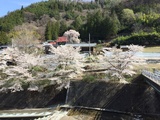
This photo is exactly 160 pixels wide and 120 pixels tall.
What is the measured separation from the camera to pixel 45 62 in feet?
69.4

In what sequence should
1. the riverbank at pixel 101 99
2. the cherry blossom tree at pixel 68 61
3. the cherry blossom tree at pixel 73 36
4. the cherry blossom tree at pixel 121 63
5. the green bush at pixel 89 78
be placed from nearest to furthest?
1. the riverbank at pixel 101 99
2. the cherry blossom tree at pixel 121 63
3. the green bush at pixel 89 78
4. the cherry blossom tree at pixel 68 61
5. the cherry blossom tree at pixel 73 36

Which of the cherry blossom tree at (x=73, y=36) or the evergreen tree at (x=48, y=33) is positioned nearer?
the cherry blossom tree at (x=73, y=36)

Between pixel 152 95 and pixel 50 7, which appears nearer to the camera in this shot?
pixel 152 95

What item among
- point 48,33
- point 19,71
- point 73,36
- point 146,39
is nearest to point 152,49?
point 146,39

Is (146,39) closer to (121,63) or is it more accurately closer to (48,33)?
(121,63)

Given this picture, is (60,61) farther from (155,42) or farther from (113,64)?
(155,42)

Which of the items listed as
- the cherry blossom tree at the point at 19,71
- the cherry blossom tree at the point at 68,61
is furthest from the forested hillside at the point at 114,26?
the cherry blossom tree at the point at 19,71

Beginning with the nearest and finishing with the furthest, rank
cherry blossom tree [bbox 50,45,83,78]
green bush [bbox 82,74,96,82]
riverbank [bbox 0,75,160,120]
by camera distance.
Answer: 1. riverbank [bbox 0,75,160,120]
2. green bush [bbox 82,74,96,82]
3. cherry blossom tree [bbox 50,45,83,78]

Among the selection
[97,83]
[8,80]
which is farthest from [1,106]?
[97,83]

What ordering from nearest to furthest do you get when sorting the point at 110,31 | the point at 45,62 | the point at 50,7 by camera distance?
the point at 45,62 → the point at 110,31 → the point at 50,7

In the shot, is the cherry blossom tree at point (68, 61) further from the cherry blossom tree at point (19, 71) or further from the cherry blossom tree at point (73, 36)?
the cherry blossom tree at point (73, 36)

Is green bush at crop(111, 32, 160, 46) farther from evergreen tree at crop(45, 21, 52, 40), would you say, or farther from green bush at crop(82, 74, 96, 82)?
green bush at crop(82, 74, 96, 82)

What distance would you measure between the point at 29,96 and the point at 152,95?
9.73 meters

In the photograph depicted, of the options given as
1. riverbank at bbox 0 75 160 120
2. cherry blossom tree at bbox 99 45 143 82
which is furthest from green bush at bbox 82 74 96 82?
cherry blossom tree at bbox 99 45 143 82
